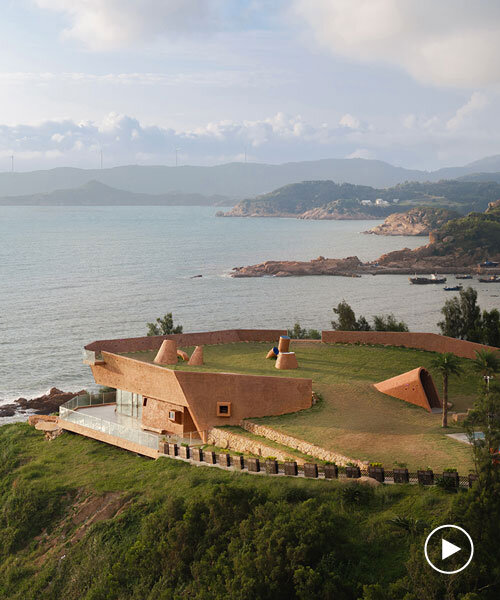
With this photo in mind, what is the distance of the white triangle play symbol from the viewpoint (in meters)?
16.0

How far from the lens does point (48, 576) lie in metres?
23.6

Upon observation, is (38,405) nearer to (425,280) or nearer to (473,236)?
(425,280)

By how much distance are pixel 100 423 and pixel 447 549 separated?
66.8ft

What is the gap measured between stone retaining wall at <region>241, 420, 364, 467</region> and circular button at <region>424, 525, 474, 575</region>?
656 centimetres

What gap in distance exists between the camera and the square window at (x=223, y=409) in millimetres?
28781

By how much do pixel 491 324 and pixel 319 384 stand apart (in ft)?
76.8

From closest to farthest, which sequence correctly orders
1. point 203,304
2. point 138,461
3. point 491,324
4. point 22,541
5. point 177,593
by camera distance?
point 177,593 < point 22,541 < point 138,461 < point 491,324 < point 203,304

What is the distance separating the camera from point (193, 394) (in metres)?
28.8

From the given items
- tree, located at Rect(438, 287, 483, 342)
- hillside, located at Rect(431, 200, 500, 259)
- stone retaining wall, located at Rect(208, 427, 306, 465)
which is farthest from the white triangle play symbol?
hillside, located at Rect(431, 200, 500, 259)

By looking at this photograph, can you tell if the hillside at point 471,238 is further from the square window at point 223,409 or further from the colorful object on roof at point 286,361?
the square window at point 223,409

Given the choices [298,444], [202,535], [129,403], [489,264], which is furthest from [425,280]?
[202,535]

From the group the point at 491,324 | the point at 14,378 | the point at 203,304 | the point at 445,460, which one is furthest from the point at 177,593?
the point at 203,304

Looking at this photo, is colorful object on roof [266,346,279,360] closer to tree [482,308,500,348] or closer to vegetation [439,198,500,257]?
tree [482,308,500,348]

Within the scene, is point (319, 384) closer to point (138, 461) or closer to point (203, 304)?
point (138, 461)
